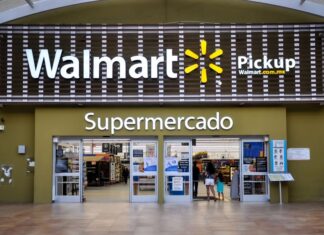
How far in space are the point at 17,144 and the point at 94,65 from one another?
3.81 m

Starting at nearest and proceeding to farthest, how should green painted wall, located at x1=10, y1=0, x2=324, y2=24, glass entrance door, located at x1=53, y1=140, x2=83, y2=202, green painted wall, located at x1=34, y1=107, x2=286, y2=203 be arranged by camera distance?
green painted wall, located at x1=34, y1=107, x2=286, y2=203 → glass entrance door, located at x1=53, y1=140, x2=83, y2=202 → green painted wall, located at x1=10, y1=0, x2=324, y2=24

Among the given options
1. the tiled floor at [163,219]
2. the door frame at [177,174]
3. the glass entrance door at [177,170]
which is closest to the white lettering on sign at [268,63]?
the door frame at [177,174]

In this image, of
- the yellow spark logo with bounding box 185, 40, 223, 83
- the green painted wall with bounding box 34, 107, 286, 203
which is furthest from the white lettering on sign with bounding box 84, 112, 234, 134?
the yellow spark logo with bounding box 185, 40, 223, 83

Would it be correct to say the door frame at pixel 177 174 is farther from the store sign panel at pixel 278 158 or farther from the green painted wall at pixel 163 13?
the green painted wall at pixel 163 13

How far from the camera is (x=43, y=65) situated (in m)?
18.2

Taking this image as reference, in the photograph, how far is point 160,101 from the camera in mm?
18062

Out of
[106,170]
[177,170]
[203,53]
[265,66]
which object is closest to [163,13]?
[203,53]

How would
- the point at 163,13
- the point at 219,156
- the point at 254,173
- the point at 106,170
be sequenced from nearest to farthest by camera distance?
1. the point at 254,173
2. the point at 163,13
3. the point at 219,156
4. the point at 106,170

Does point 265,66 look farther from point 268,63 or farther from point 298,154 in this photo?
point 298,154

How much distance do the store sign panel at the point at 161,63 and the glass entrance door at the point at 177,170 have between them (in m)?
1.69

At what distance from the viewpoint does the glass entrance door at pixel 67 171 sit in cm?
1870

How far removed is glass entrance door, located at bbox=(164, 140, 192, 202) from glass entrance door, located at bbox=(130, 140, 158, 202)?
1.29 feet

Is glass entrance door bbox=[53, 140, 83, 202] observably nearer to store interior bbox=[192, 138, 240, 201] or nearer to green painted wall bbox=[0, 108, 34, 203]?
green painted wall bbox=[0, 108, 34, 203]

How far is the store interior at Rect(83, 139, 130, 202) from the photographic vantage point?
2258 cm
